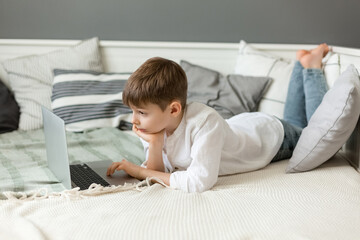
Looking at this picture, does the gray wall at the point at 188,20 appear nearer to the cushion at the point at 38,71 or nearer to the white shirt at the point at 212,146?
the cushion at the point at 38,71

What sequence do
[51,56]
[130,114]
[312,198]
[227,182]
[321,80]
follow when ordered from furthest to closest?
[51,56] < [130,114] < [321,80] < [227,182] < [312,198]

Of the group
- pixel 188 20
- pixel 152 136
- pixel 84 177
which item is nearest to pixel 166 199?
pixel 152 136

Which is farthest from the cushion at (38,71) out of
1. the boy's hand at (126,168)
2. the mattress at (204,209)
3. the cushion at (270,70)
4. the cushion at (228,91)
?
the boy's hand at (126,168)

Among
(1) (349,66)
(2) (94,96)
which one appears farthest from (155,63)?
(2) (94,96)

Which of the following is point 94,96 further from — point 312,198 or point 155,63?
point 312,198

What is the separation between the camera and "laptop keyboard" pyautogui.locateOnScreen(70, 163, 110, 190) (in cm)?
155

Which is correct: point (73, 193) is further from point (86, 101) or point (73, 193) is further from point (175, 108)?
point (86, 101)

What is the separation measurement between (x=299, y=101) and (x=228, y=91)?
402 mm

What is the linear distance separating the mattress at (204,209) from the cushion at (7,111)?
0.65 meters

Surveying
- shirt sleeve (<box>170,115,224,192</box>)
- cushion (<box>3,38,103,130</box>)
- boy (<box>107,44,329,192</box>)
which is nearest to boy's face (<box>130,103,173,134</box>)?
boy (<box>107,44,329,192</box>)

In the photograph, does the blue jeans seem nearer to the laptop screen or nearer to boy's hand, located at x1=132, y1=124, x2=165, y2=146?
boy's hand, located at x1=132, y1=124, x2=165, y2=146

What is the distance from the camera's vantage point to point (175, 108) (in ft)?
5.02

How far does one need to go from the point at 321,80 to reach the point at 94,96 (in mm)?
1149

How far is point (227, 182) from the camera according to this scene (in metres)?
1.62
